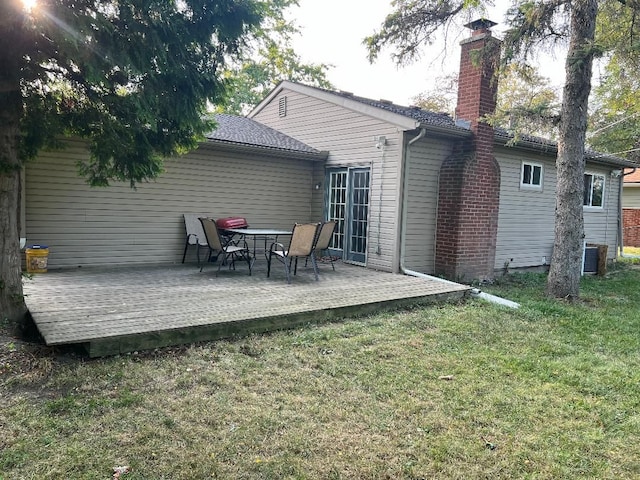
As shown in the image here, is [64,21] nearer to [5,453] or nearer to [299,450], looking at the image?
[5,453]

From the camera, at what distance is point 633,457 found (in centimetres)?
256

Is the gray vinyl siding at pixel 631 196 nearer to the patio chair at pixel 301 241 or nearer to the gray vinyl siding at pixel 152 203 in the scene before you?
the gray vinyl siding at pixel 152 203

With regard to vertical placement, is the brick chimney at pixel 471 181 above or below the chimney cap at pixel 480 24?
below

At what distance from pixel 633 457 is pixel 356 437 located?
1.60m

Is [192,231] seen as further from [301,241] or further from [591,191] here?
[591,191]

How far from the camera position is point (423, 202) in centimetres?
809

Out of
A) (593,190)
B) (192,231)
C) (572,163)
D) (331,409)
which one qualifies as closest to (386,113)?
(572,163)

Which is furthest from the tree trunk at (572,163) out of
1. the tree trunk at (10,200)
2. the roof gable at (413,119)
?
the tree trunk at (10,200)

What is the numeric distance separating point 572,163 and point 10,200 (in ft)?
23.8

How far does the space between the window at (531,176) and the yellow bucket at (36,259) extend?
9095 millimetres

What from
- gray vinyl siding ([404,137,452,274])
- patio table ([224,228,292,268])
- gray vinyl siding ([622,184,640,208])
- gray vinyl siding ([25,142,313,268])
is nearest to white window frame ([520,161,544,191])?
gray vinyl siding ([404,137,452,274])

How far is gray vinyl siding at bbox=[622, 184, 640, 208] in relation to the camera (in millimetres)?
20109

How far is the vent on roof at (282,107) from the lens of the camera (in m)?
11.1

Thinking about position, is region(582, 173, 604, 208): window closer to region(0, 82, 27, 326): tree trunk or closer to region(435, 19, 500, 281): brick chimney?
region(435, 19, 500, 281): brick chimney
